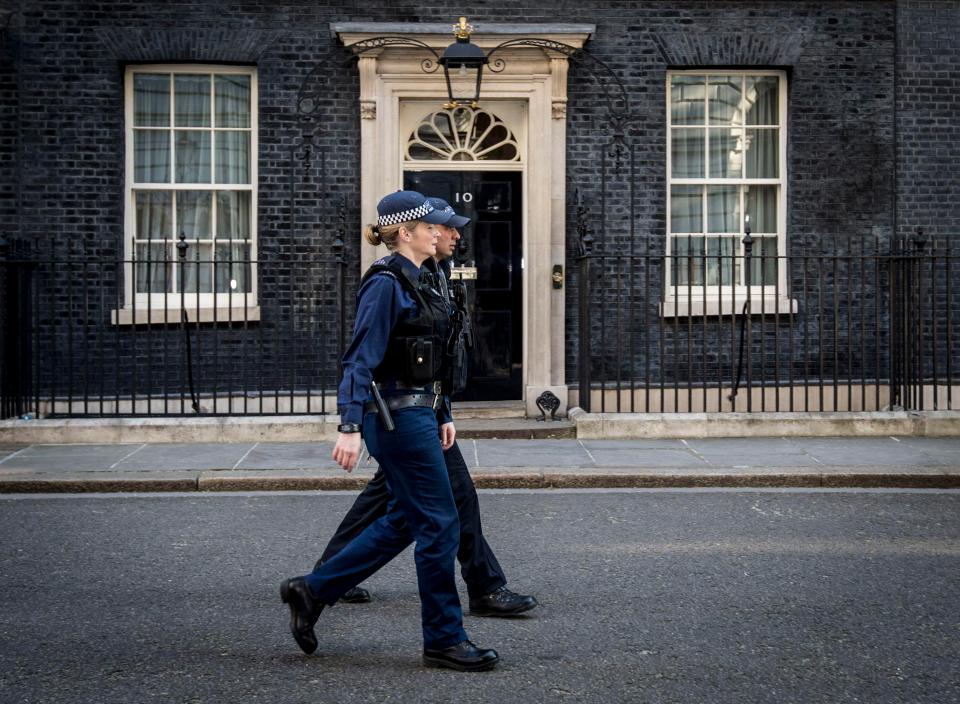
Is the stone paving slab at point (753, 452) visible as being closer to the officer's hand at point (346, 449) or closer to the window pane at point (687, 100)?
the window pane at point (687, 100)

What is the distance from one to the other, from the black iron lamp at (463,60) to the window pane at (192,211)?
2.70m

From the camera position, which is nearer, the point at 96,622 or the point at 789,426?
the point at 96,622

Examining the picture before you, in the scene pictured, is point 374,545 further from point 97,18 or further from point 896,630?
point 97,18

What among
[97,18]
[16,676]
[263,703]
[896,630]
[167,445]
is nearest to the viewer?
[263,703]

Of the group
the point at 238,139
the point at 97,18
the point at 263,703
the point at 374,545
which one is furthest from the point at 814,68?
the point at 263,703

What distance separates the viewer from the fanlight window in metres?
12.3

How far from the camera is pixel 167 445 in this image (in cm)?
1045

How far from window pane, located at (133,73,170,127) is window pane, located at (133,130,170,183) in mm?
113

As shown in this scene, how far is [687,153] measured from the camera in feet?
41.5

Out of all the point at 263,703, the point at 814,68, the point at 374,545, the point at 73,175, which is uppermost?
the point at 814,68

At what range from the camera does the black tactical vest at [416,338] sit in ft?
15.6

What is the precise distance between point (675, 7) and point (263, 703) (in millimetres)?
9701

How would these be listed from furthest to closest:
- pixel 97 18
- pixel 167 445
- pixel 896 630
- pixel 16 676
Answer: pixel 97 18 < pixel 167 445 < pixel 896 630 < pixel 16 676

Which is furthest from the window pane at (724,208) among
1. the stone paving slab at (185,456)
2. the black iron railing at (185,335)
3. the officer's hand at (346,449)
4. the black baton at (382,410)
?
the officer's hand at (346,449)
